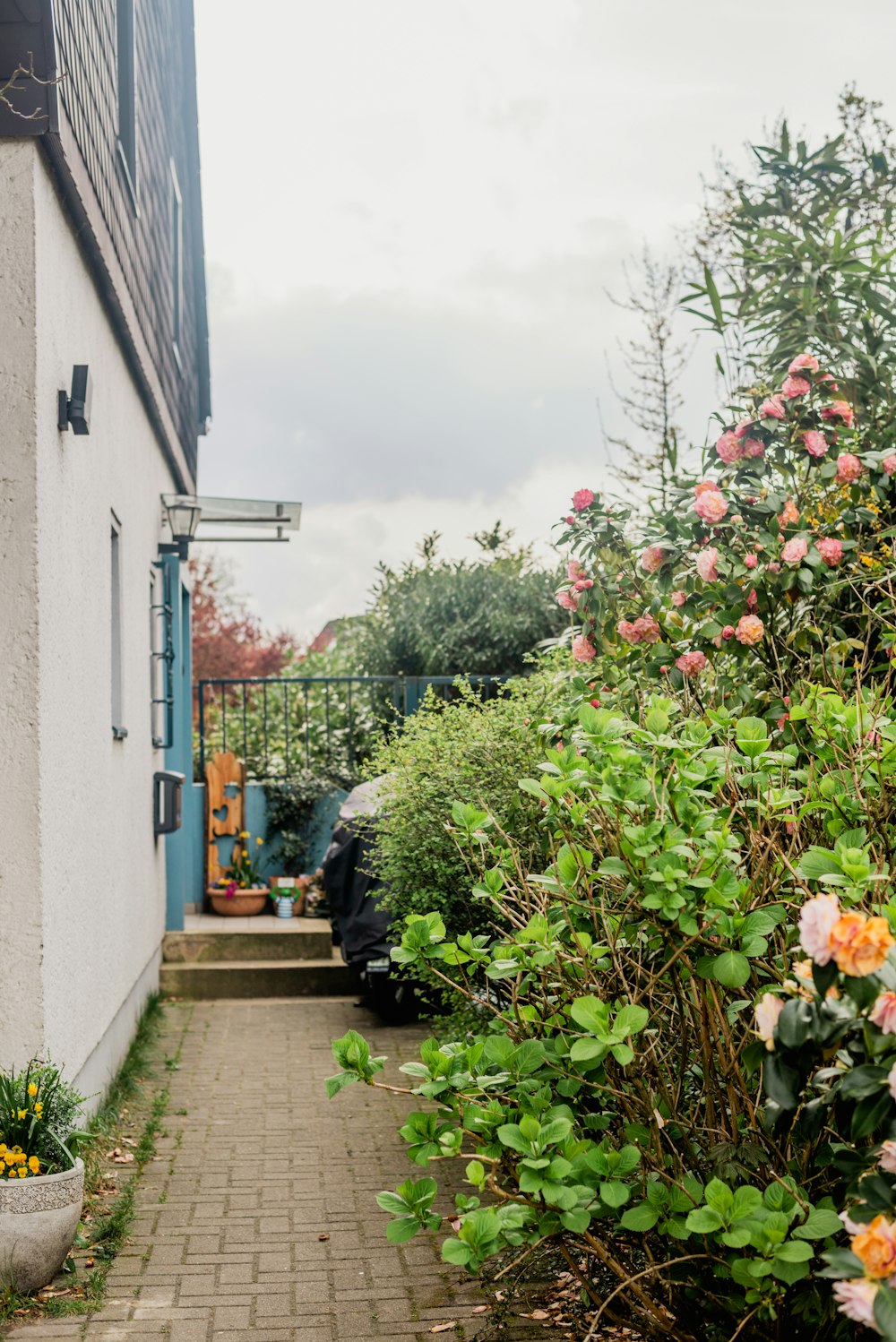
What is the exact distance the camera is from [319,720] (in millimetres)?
13773

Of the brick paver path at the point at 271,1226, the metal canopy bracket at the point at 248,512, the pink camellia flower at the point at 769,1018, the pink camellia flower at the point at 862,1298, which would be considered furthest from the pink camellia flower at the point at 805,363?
the metal canopy bracket at the point at 248,512

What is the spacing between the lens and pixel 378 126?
18.0m

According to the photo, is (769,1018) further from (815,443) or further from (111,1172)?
(111,1172)

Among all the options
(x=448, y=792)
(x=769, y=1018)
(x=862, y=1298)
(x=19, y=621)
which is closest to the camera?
(x=862, y=1298)

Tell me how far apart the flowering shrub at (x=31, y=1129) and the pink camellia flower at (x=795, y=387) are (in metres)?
3.89

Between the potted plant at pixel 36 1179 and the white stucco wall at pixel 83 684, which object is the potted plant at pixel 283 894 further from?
the potted plant at pixel 36 1179

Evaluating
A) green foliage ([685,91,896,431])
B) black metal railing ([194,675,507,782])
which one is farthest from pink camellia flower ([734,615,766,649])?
black metal railing ([194,675,507,782])

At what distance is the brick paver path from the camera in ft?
13.3

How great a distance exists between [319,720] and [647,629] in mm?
8597

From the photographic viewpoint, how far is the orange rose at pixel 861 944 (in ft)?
6.63

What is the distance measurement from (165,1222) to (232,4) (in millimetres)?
12417

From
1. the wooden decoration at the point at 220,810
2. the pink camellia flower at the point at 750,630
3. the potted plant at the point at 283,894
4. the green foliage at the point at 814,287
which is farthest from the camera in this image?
the wooden decoration at the point at 220,810

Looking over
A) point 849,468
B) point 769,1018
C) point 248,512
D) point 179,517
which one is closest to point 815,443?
point 849,468

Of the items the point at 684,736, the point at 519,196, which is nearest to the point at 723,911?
the point at 684,736
